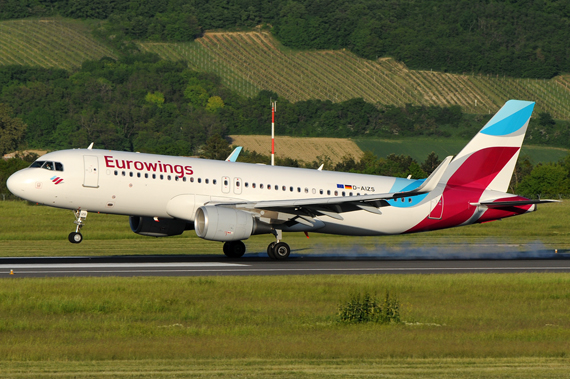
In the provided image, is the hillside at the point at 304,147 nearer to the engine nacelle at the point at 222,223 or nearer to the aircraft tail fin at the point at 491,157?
the aircraft tail fin at the point at 491,157

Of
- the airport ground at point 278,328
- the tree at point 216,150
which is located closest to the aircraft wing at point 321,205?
the airport ground at point 278,328

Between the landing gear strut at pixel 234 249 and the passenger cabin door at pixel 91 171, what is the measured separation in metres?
6.55

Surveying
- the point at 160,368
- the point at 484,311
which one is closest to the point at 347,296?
the point at 484,311

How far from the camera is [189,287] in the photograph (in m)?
24.8

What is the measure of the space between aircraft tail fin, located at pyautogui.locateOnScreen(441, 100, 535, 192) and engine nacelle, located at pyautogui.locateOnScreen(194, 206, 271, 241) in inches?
421

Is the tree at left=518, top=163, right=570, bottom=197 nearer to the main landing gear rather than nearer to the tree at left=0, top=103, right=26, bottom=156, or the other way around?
the main landing gear

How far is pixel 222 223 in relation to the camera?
108 feet

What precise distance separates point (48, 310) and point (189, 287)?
15.9ft

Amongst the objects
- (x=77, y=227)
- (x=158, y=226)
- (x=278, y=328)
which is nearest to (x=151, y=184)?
(x=158, y=226)

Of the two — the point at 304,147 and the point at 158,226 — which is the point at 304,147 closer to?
the point at 304,147

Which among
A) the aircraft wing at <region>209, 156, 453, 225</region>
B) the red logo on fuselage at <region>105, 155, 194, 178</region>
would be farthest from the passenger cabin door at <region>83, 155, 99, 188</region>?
the aircraft wing at <region>209, 156, 453, 225</region>

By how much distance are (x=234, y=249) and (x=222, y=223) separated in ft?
15.3

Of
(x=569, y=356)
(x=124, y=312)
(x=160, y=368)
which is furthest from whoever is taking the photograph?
(x=124, y=312)

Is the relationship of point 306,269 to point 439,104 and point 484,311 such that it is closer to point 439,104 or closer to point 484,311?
point 484,311
